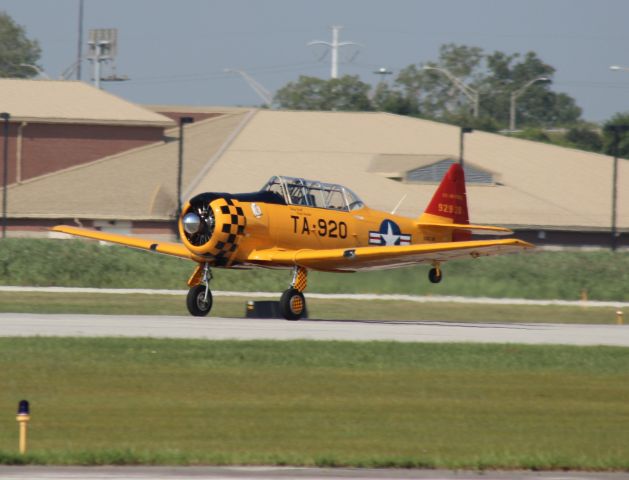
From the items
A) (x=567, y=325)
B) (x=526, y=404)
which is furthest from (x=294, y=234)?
(x=526, y=404)

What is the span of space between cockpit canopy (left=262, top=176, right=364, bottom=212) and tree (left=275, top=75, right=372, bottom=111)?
273ft

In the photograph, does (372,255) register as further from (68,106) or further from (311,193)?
(68,106)

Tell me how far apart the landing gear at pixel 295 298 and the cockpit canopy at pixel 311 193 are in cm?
158

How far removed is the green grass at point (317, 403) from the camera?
11.9m

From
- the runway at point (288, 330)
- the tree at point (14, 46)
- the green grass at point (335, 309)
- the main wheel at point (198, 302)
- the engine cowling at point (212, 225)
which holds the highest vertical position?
the tree at point (14, 46)

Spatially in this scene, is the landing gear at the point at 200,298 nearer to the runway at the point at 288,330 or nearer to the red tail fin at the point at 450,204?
the runway at the point at 288,330

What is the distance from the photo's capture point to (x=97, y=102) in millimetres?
72312

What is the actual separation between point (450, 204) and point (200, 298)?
731cm

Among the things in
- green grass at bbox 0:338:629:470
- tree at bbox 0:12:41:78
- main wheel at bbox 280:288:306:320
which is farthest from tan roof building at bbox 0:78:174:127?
tree at bbox 0:12:41:78

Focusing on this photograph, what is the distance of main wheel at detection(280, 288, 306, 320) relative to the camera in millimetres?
24812

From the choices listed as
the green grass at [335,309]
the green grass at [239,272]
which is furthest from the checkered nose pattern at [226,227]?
the green grass at [239,272]

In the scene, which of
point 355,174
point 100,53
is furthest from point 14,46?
point 355,174

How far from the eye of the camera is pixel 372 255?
2427cm

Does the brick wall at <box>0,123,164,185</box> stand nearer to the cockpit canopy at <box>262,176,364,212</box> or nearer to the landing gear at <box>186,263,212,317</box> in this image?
the cockpit canopy at <box>262,176,364,212</box>
